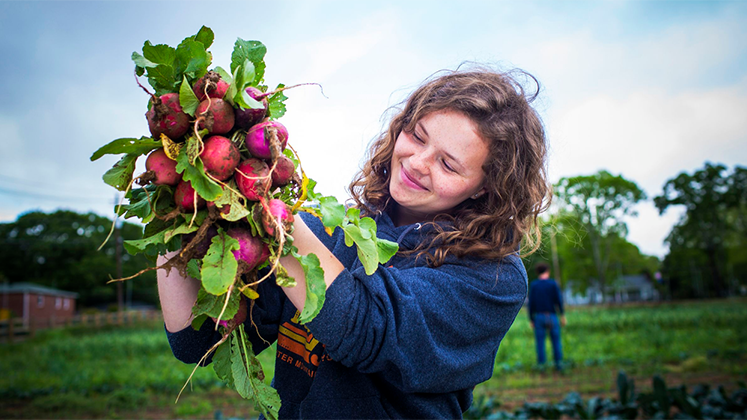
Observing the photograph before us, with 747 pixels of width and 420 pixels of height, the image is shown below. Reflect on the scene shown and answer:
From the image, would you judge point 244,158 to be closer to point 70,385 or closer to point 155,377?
point 155,377

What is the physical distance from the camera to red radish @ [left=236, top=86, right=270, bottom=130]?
3.12 feet

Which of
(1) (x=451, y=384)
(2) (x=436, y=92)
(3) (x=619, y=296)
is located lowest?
(3) (x=619, y=296)

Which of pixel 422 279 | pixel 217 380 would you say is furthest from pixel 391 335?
pixel 217 380

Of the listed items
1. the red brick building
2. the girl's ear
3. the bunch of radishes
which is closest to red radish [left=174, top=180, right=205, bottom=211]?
the bunch of radishes

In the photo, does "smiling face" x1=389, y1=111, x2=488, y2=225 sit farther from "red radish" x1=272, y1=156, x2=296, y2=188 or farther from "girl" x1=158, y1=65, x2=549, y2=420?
"red radish" x1=272, y1=156, x2=296, y2=188

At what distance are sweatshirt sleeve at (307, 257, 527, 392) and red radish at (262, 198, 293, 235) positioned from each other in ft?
0.58

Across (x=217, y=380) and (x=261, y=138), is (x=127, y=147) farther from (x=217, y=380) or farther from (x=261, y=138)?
(x=217, y=380)

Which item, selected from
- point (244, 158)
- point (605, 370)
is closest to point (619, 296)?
point (605, 370)

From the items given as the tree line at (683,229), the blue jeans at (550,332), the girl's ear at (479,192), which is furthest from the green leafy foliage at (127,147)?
the tree line at (683,229)

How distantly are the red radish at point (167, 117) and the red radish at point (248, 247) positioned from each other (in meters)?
0.24

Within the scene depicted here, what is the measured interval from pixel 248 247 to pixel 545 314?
7.17 m

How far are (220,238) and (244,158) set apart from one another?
20 cm

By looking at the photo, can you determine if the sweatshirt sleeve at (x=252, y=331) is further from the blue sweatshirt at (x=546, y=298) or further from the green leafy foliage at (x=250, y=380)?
the blue sweatshirt at (x=546, y=298)

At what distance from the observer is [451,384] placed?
1180mm
